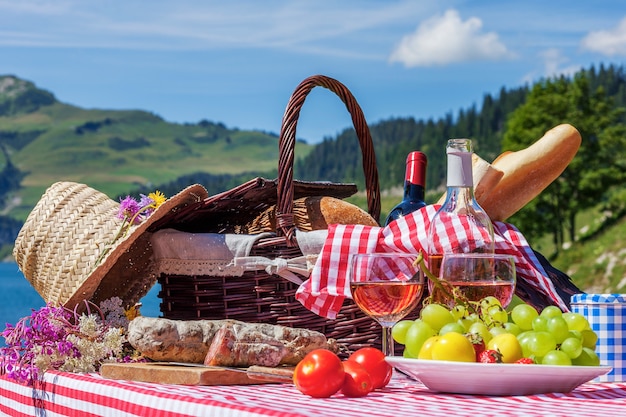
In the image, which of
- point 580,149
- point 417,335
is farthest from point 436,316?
point 580,149

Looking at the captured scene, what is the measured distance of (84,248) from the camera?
2.64 metres

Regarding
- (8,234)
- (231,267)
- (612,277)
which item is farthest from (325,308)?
(8,234)

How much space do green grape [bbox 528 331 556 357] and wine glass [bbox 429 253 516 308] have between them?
173mm

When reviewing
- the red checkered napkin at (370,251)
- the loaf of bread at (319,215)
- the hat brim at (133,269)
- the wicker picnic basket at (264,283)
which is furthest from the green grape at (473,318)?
the hat brim at (133,269)

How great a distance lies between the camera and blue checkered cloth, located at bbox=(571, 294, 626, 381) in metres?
1.78

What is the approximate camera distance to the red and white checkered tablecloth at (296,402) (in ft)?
4.61

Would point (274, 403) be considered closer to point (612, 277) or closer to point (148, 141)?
point (612, 277)

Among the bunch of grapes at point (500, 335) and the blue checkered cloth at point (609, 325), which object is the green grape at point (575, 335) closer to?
the bunch of grapes at point (500, 335)

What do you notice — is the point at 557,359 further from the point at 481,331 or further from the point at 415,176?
the point at 415,176

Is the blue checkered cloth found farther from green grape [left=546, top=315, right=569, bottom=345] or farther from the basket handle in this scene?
the basket handle

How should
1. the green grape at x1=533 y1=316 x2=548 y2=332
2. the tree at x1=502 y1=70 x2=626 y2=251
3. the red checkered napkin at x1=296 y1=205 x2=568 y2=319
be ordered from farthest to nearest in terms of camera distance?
the tree at x1=502 y1=70 x2=626 y2=251 < the red checkered napkin at x1=296 y1=205 x2=568 y2=319 < the green grape at x1=533 y1=316 x2=548 y2=332

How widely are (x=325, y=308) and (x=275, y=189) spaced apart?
52 centimetres

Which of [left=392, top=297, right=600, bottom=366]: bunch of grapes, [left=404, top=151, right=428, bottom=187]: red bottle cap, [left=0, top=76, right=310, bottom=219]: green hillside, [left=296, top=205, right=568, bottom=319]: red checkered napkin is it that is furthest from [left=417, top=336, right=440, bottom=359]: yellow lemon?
[left=0, top=76, right=310, bottom=219]: green hillside

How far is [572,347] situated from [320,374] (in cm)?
45
